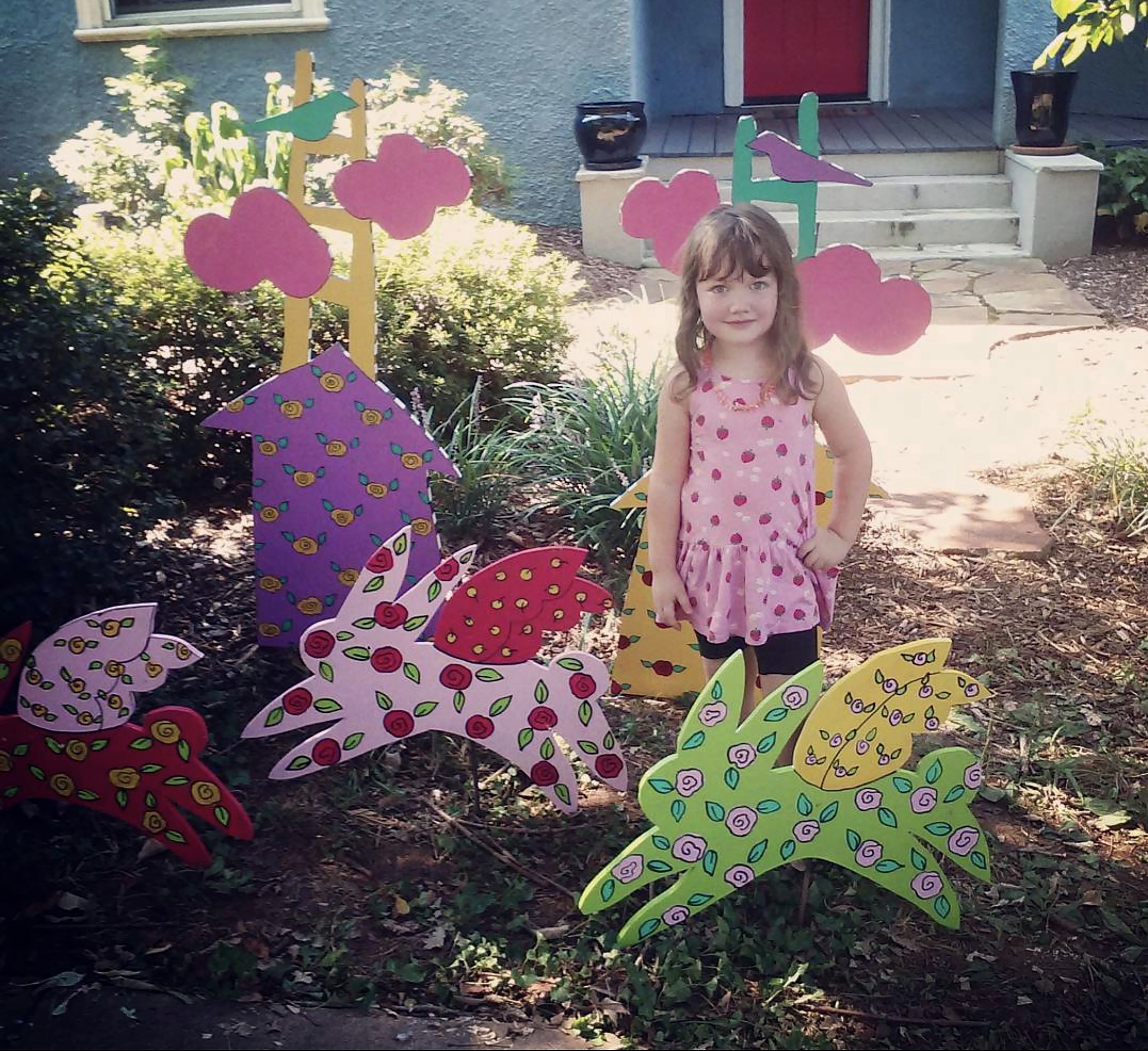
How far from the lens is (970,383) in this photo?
6.13m

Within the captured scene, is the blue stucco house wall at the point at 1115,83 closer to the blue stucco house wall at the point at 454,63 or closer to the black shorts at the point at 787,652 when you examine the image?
the blue stucco house wall at the point at 454,63

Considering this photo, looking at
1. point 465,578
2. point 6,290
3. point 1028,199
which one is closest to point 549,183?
point 1028,199

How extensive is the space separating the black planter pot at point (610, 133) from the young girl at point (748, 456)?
6114 millimetres

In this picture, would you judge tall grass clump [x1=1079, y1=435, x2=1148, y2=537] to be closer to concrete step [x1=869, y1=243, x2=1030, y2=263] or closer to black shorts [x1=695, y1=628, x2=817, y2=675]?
black shorts [x1=695, y1=628, x2=817, y2=675]

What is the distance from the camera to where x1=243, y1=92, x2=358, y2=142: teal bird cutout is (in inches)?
133

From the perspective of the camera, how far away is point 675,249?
341cm

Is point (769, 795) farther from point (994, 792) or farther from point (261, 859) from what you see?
point (261, 859)

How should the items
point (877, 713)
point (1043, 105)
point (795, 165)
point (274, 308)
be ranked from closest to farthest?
point (877, 713) < point (795, 165) < point (274, 308) < point (1043, 105)

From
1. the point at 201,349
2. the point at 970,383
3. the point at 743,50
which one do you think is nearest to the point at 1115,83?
the point at 743,50

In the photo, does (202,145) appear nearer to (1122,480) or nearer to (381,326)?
(381,326)

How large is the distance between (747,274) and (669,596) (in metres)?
0.68

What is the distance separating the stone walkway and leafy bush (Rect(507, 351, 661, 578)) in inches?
9.1

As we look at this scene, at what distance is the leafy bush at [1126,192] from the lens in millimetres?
8359

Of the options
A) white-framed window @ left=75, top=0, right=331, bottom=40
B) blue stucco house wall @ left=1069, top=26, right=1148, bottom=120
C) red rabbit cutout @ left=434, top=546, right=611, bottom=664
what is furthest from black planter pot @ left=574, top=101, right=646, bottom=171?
red rabbit cutout @ left=434, top=546, right=611, bottom=664
